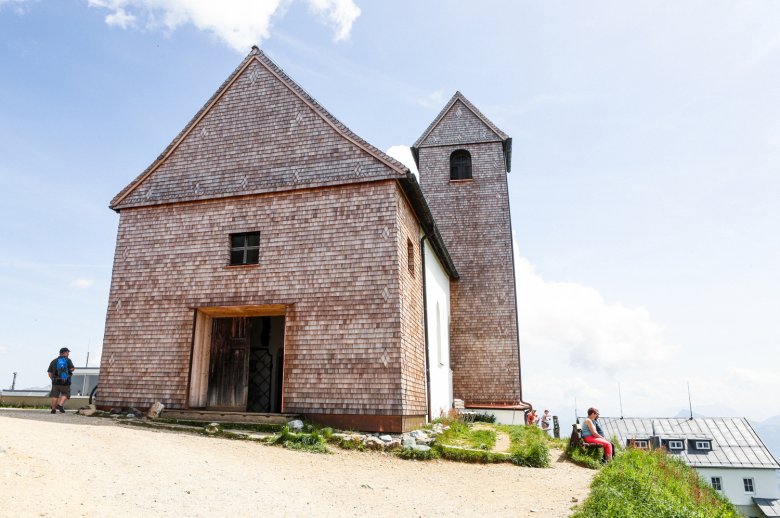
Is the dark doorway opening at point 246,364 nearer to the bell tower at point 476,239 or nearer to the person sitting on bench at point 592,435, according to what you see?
the person sitting on bench at point 592,435

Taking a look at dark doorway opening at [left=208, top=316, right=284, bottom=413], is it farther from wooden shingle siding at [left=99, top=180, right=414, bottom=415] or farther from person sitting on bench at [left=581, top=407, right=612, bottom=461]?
person sitting on bench at [left=581, top=407, right=612, bottom=461]

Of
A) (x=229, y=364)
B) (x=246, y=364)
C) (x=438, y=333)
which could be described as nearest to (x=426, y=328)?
(x=438, y=333)

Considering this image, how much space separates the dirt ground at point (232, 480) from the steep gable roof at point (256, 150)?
6.60 meters

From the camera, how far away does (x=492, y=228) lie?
23.4 meters

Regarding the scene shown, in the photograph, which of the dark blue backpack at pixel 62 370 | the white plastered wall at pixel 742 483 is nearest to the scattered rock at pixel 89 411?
the dark blue backpack at pixel 62 370

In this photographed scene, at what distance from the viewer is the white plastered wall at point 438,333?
16.3 m

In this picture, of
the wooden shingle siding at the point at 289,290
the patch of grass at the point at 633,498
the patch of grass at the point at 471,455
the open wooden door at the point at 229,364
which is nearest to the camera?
the patch of grass at the point at 633,498

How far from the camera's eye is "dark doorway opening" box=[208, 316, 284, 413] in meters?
14.2

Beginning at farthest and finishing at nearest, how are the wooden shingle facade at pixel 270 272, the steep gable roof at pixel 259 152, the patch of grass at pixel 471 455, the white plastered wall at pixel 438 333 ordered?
the white plastered wall at pixel 438 333
the steep gable roof at pixel 259 152
the wooden shingle facade at pixel 270 272
the patch of grass at pixel 471 455

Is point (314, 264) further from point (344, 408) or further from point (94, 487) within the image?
point (94, 487)

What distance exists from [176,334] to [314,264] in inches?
157

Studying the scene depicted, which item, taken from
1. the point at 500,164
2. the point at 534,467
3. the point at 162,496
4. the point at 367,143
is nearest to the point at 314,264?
the point at 367,143

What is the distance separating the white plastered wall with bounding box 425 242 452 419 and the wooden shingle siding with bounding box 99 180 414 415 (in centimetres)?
227

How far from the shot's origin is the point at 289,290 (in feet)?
43.5
